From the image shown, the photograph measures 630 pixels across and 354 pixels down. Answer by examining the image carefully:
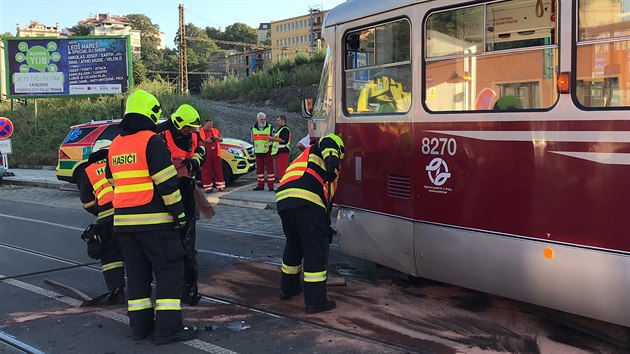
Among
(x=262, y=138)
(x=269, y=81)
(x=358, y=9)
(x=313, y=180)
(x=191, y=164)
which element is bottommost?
(x=313, y=180)

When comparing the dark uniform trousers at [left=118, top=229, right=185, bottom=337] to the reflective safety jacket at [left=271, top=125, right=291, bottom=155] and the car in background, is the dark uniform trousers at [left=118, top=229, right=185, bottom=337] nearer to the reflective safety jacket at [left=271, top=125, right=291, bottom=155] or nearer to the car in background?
the reflective safety jacket at [left=271, top=125, right=291, bottom=155]

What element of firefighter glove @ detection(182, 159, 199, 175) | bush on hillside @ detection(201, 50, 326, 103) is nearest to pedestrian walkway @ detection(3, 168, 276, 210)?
firefighter glove @ detection(182, 159, 199, 175)

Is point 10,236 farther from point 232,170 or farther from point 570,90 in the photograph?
point 570,90

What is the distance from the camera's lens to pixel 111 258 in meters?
5.50

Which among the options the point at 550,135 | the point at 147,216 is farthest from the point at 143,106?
the point at 550,135

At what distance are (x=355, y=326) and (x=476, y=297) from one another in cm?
138

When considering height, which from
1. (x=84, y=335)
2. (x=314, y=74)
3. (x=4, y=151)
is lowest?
(x=84, y=335)

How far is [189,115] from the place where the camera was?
17.8 feet

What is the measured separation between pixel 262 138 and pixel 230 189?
5.97 ft

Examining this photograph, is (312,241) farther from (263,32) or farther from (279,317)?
(263,32)

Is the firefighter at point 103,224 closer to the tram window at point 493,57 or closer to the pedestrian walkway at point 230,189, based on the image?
the tram window at point 493,57

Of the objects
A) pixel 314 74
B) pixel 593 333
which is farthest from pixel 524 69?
pixel 314 74

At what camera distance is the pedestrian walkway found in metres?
11.8

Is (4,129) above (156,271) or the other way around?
above
